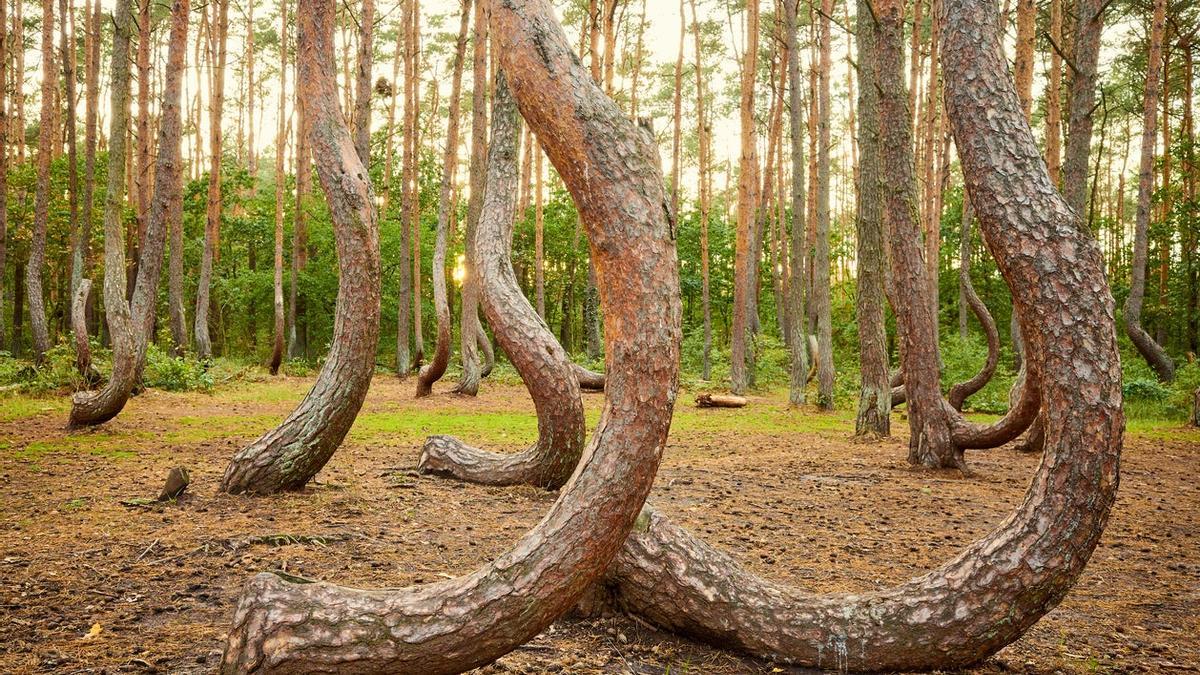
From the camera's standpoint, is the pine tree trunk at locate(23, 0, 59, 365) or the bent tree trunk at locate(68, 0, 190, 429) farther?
the pine tree trunk at locate(23, 0, 59, 365)

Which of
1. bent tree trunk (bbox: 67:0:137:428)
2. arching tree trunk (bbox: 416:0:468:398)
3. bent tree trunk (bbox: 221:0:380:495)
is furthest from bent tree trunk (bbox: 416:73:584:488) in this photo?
arching tree trunk (bbox: 416:0:468:398)

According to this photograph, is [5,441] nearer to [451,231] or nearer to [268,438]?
[268,438]

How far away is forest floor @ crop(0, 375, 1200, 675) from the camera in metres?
3.18

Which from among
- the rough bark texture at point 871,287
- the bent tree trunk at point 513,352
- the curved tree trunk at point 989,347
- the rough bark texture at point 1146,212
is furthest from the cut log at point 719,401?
the bent tree trunk at point 513,352

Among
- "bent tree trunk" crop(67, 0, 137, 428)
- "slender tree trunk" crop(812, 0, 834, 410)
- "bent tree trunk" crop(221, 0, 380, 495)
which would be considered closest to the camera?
"bent tree trunk" crop(221, 0, 380, 495)

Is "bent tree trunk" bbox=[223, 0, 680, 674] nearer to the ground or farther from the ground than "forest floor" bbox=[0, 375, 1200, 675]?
farther from the ground

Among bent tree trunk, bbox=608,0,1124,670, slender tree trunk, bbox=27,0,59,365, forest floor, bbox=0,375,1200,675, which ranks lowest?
forest floor, bbox=0,375,1200,675

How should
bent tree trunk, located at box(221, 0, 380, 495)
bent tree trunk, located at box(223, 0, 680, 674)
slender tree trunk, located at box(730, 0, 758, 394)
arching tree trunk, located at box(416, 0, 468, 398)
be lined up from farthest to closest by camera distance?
slender tree trunk, located at box(730, 0, 758, 394) < arching tree trunk, located at box(416, 0, 468, 398) < bent tree trunk, located at box(221, 0, 380, 495) < bent tree trunk, located at box(223, 0, 680, 674)

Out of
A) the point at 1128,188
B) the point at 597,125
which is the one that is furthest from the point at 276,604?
the point at 1128,188

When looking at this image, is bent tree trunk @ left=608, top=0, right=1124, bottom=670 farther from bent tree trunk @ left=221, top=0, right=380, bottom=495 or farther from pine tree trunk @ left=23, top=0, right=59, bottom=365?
pine tree trunk @ left=23, top=0, right=59, bottom=365

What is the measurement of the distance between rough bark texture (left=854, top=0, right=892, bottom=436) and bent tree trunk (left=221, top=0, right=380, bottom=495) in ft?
21.9

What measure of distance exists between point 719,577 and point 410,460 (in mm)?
5408

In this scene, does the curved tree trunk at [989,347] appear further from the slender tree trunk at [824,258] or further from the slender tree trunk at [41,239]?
the slender tree trunk at [41,239]

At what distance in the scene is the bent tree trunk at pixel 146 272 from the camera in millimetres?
8781
